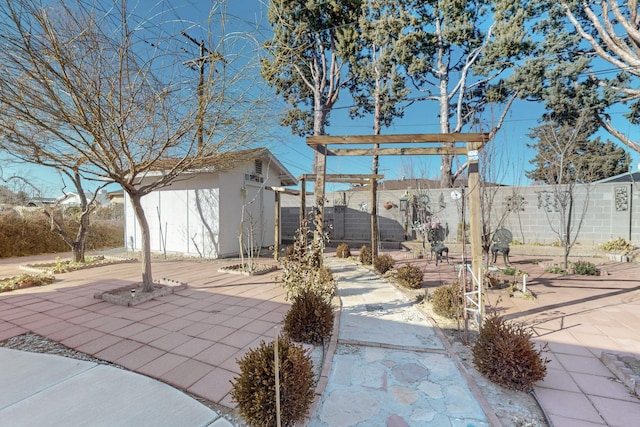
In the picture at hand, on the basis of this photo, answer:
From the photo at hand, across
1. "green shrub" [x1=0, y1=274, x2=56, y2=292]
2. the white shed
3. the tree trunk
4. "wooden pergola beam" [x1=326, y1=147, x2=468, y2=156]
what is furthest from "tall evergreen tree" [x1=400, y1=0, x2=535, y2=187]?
"green shrub" [x1=0, y1=274, x2=56, y2=292]

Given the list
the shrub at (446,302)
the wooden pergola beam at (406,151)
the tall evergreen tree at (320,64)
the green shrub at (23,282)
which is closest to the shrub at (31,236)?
the green shrub at (23,282)

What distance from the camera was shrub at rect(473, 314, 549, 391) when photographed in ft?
7.72

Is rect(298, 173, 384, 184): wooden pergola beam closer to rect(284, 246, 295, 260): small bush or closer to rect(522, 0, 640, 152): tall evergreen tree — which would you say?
rect(284, 246, 295, 260): small bush

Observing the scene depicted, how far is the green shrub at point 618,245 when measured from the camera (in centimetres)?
888

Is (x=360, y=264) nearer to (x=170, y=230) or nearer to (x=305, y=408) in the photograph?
(x=305, y=408)

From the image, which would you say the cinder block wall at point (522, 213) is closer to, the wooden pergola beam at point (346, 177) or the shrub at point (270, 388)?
the wooden pergola beam at point (346, 177)

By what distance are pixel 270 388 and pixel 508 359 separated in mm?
2037

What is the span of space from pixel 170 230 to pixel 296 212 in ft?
18.8

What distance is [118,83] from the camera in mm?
3678

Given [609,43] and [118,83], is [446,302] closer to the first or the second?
[118,83]

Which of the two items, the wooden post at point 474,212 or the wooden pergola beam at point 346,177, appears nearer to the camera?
the wooden post at point 474,212

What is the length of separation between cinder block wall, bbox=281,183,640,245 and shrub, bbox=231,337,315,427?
18.0 feet

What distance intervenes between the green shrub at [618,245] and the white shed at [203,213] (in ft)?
37.1

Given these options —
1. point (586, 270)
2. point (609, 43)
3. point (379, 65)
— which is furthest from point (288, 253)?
point (609, 43)
